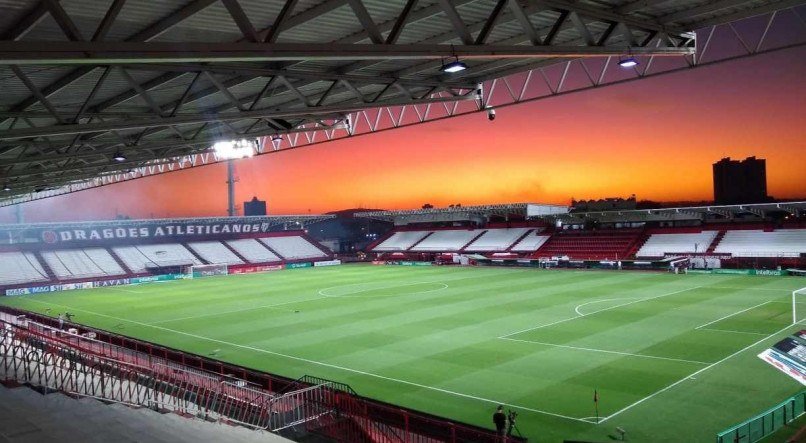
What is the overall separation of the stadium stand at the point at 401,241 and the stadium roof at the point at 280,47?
176ft

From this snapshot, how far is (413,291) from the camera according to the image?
126 ft

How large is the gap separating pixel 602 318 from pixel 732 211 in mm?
29961

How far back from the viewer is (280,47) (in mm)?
6707

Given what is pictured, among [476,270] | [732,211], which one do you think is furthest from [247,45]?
[732,211]

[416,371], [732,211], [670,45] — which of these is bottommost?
[416,371]

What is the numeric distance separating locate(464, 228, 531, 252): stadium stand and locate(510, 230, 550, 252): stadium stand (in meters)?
0.98

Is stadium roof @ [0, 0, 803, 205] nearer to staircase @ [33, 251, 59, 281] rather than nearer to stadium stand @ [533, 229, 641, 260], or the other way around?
staircase @ [33, 251, 59, 281]

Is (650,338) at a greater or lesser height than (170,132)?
lesser

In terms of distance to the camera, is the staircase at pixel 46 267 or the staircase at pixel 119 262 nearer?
the staircase at pixel 46 267

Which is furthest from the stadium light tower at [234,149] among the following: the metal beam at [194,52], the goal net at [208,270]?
the goal net at [208,270]

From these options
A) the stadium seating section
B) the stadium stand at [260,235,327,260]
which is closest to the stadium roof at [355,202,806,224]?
the stadium stand at [260,235,327,260]

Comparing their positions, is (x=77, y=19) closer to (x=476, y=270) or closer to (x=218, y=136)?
(x=218, y=136)

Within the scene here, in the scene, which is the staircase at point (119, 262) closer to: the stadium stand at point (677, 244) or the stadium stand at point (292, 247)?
the stadium stand at point (292, 247)

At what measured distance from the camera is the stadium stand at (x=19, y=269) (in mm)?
48688
